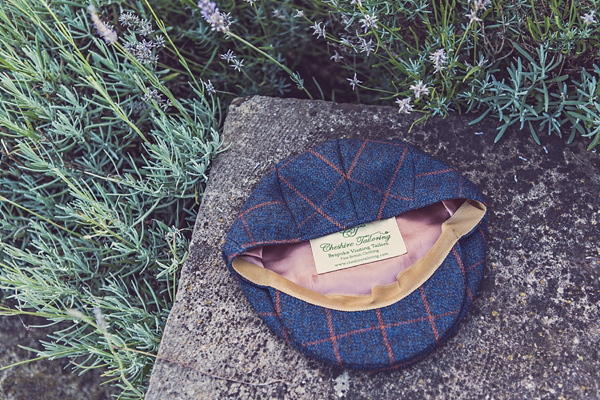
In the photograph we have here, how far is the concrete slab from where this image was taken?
134 centimetres

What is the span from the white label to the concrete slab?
0.28 meters

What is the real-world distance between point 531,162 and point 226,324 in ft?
3.65

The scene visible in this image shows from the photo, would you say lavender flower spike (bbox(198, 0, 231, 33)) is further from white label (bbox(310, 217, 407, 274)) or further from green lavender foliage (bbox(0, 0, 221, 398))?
white label (bbox(310, 217, 407, 274))

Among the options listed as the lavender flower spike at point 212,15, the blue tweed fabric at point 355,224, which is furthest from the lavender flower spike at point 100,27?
the blue tweed fabric at point 355,224

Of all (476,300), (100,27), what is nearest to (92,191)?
(100,27)

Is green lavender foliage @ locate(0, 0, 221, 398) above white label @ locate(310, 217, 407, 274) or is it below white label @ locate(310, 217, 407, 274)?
above

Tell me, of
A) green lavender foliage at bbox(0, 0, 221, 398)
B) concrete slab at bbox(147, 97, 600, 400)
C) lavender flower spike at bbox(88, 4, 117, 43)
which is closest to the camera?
lavender flower spike at bbox(88, 4, 117, 43)

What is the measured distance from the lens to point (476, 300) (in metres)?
1.41

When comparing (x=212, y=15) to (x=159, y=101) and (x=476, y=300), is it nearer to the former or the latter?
(x=159, y=101)

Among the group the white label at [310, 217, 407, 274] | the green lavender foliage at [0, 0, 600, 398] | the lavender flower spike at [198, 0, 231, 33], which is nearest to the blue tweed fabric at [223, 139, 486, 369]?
the white label at [310, 217, 407, 274]

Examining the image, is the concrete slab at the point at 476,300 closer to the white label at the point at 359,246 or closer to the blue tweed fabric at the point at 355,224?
the blue tweed fabric at the point at 355,224

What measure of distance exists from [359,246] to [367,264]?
2.5 inches

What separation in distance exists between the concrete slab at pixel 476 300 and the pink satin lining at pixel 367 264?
0.15 m

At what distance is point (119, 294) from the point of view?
1619 mm
